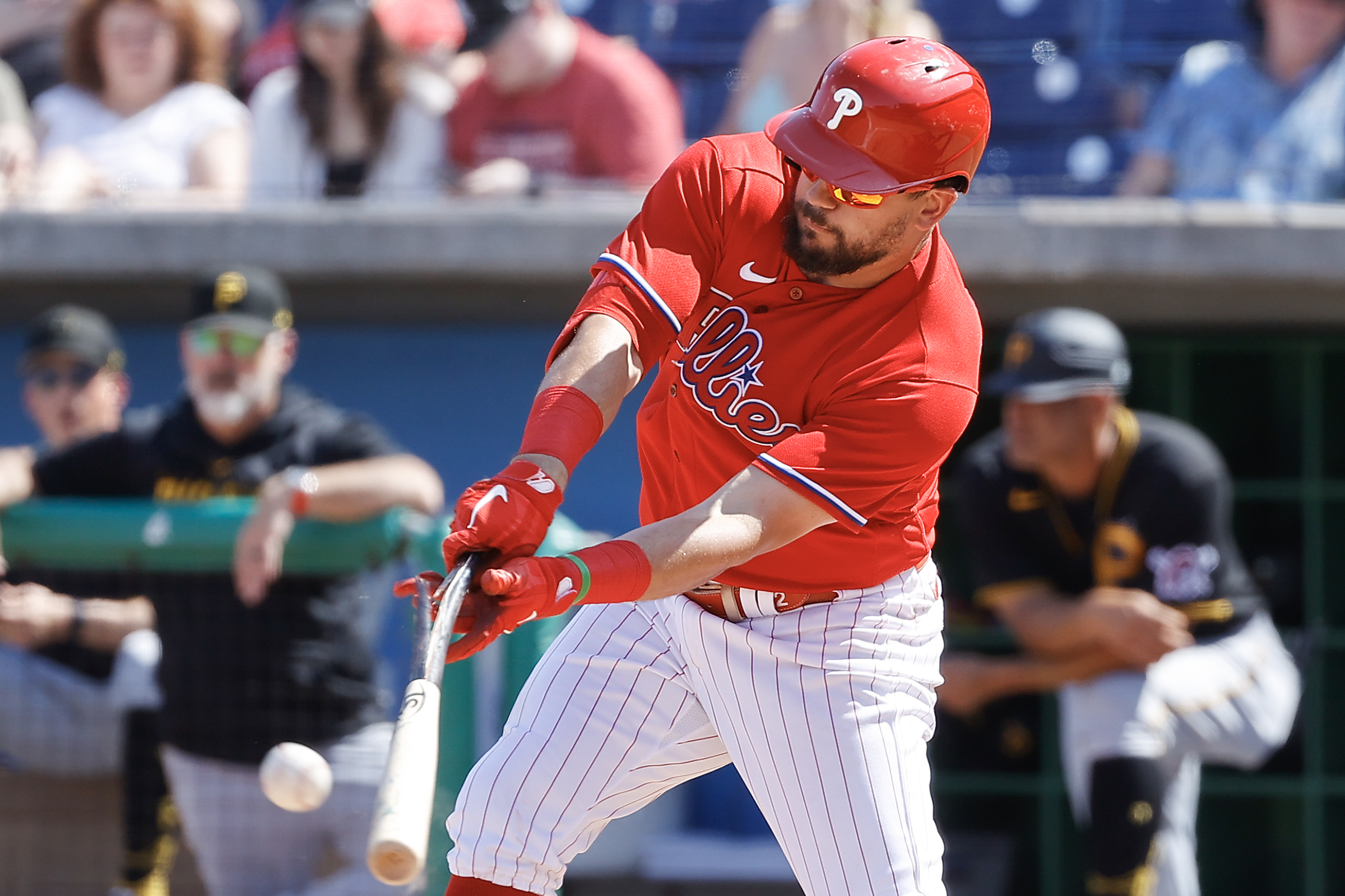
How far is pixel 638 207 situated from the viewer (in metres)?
4.39

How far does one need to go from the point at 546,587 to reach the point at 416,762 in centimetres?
26

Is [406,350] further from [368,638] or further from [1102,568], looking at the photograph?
[1102,568]

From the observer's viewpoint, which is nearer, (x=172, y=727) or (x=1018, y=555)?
(x=172, y=727)

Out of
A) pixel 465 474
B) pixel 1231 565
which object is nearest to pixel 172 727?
pixel 465 474

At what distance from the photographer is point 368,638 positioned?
3.53 meters

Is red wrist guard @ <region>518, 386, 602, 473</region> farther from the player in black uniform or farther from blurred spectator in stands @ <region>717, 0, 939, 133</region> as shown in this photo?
blurred spectator in stands @ <region>717, 0, 939, 133</region>

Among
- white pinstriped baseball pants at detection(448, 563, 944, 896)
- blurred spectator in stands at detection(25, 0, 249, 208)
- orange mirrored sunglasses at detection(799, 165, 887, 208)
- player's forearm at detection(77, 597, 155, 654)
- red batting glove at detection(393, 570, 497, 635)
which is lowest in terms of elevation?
player's forearm at detection(77, 597, 155, 654)

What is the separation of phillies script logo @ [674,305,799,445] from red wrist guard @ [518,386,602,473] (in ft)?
0.68

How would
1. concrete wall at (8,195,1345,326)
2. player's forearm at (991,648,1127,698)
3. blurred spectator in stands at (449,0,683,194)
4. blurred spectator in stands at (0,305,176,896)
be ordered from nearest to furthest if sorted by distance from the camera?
1. blurred spectator in stands at (0,305,176,896)
2. player's forearm at (991,648,1127,698)
3. concrete wall at (8,195,1345,326)
4. blurred spectator in stands at (449,0,683,194)

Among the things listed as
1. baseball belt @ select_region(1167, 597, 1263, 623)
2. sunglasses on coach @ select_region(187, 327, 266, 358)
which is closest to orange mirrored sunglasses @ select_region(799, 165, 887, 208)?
sunglasses on coach @ select_region(187, 327, 266, 358)

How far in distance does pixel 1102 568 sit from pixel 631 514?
1.51 meters

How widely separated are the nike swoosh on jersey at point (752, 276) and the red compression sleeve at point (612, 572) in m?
0.46

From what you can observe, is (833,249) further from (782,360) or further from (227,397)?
(227,397)

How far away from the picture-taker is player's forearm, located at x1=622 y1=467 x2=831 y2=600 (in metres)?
1.97
